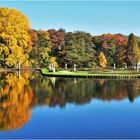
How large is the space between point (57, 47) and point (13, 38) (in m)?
10.7

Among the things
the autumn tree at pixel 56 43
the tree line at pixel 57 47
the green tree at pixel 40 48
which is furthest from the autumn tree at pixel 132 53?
the green tree at pixel 40 48

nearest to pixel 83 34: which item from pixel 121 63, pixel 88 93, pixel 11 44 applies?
pixel 121 63

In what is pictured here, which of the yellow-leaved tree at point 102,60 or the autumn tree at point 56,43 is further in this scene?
the autumn tree at point 56,43

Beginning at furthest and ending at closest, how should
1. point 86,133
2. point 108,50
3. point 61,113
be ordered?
point 108,50, point 61,113, point 86,133

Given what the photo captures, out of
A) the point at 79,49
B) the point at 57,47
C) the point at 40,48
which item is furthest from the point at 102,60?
the point at 40,48

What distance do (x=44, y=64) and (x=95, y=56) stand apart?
24.2ft

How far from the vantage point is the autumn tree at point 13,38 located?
43.1 m

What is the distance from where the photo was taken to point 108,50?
53594 mm

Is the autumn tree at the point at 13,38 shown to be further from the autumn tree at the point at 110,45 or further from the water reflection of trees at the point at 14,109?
the water reflection of trees at the point at 14,109

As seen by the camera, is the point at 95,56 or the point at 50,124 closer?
the point at 50,124

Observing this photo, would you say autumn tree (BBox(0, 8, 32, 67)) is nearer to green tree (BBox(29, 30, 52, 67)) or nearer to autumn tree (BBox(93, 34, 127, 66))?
green tree (BBox(29, 30, 52, 67))

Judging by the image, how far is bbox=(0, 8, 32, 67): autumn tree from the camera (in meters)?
43.1

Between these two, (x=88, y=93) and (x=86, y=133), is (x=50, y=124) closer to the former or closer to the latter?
(x=86, y=133)

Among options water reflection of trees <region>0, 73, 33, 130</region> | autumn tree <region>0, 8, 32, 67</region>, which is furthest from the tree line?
water reflection of trees <region>0, 73, 33, 130</region>
